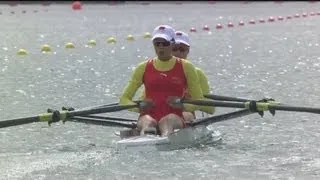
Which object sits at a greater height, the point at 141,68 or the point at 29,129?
the point at 141,68

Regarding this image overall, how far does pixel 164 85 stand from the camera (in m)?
8.66

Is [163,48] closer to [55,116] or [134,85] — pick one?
[134,85]

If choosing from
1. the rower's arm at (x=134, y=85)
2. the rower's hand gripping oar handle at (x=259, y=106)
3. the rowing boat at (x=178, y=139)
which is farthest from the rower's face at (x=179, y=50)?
the rower's hand gripping oar handle at (x=259, y=106)

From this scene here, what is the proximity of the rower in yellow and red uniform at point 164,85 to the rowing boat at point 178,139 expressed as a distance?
0.13 m

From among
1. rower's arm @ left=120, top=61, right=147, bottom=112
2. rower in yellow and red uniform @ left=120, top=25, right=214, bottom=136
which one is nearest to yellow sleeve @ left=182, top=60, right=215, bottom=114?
rower in yellow and red uniform @ left=120, top=25, right=214, bottom=136

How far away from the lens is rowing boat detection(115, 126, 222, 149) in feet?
26.4

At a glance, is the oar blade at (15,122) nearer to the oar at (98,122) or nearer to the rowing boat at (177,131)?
the rowing boat at (177,131)

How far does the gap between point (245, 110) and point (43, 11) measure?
30025 millimetres

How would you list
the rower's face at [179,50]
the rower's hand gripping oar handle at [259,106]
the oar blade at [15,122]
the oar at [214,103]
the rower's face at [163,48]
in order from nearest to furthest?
1. the oar blade at [15,122]
2. the rower's hand gripping oar handle at [259,106]
3. the oar at [214,103]
4. the rower's face at [163,48]
5. the rower's face at [179,50]

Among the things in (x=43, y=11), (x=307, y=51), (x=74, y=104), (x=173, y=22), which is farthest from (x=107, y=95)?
(x=43, y=11)

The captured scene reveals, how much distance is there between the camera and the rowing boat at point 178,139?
8055mm

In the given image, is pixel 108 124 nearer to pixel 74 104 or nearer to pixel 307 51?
pixel 74 104

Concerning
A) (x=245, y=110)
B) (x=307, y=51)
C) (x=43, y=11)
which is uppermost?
(x=245, y=110)

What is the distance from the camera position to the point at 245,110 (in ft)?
28.4
